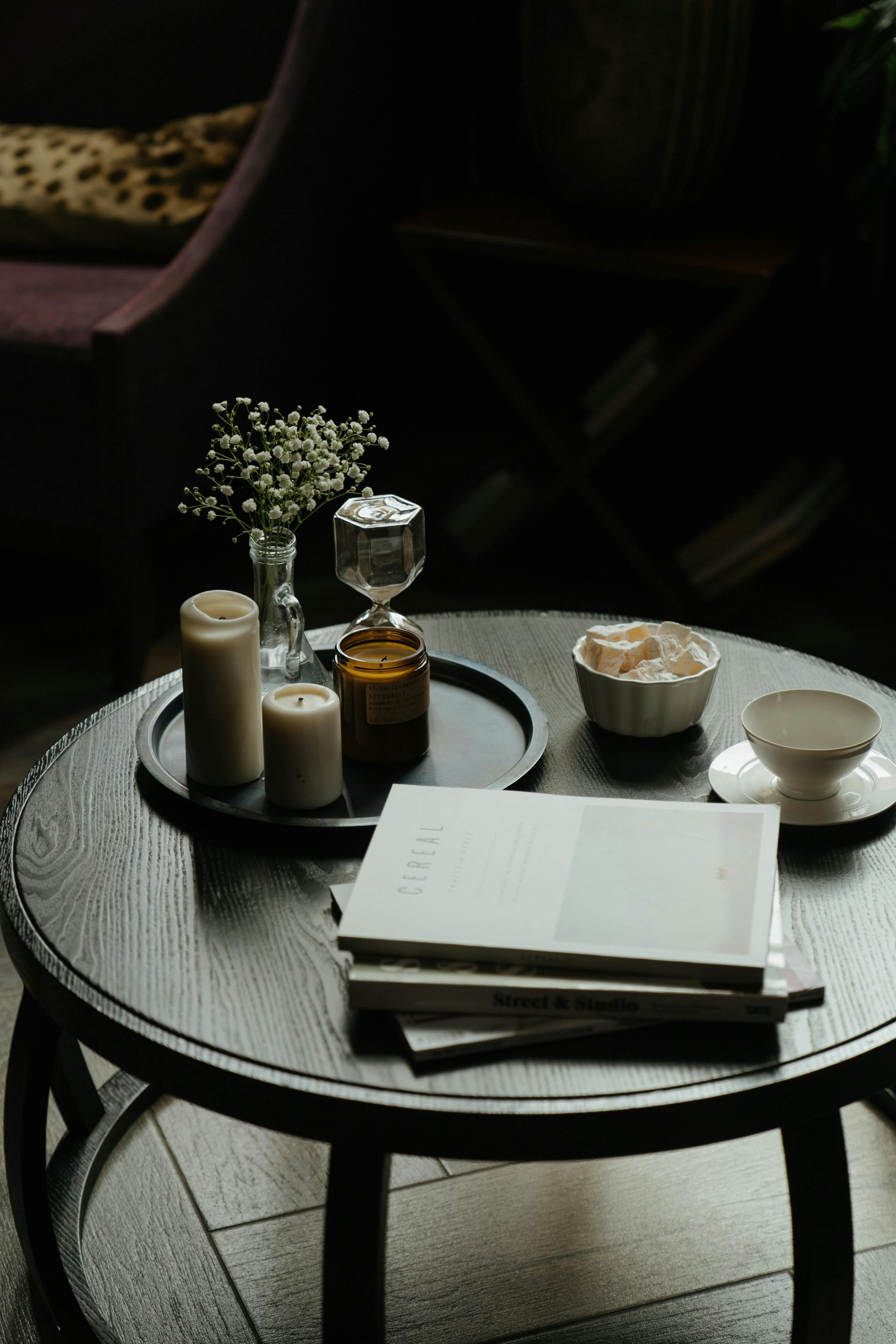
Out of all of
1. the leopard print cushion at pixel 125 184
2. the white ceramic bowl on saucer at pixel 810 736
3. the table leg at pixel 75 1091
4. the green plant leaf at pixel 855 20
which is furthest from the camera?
the leopard print cushion at pixel 125 184

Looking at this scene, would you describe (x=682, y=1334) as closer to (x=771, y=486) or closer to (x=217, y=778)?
(x=217, y=778)

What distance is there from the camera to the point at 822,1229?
0.74 m

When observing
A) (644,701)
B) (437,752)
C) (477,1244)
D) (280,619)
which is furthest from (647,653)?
(477,1244)

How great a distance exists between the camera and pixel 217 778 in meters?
0.95

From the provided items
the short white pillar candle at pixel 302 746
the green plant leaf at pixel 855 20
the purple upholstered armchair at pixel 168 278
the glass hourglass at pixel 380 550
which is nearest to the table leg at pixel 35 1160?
the short white pillar candle at pixel 302 746

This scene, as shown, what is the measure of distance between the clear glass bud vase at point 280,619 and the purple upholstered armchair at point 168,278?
860 millimetres

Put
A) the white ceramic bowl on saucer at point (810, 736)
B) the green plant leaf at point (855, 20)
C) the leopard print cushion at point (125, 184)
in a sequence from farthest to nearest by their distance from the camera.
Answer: the leopard print cushion at point (125, 184) → the green plant leaf at point (855, 20) → the white ceramic bowl on saucer at point (810, 736)

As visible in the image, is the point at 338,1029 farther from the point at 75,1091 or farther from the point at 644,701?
the point at 75,1091

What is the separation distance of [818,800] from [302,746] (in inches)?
14.0

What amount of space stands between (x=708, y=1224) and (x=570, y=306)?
5.82 ft

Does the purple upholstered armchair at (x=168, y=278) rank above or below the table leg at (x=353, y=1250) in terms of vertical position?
above

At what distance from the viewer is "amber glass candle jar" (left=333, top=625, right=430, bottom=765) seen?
966mm

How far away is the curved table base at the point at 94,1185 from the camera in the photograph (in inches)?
27.6

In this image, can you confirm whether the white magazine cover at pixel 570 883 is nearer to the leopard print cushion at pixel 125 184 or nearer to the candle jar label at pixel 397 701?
the candle jar label at pixel 397 701
